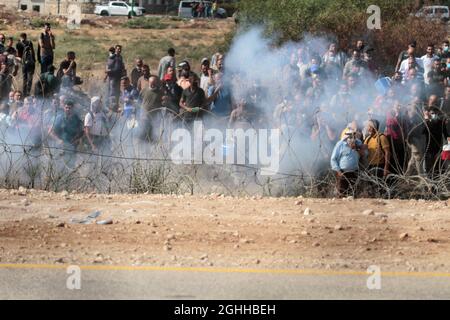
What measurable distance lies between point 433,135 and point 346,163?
52.4 inches

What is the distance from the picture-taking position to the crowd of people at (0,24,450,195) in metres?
14.1

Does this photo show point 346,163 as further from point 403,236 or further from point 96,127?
point 96,127

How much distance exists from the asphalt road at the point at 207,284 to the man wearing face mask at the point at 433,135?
440 cm

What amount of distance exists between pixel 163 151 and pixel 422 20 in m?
13.8

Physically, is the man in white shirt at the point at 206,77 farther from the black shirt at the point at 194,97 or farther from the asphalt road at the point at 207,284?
the asphalt road at the point at 207,284

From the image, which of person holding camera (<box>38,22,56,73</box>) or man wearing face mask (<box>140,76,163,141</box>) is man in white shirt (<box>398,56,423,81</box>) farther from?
person holding camera (<box>38,22,56,73</box>)

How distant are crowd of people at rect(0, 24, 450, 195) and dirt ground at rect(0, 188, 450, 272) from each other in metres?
0.88

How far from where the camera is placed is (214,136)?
47.7 ft

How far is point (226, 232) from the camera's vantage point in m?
11.4

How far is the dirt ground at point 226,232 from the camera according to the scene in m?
10.3

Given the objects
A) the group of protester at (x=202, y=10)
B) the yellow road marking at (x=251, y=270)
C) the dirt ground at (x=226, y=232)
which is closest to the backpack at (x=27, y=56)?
the dirt ground at (x=226, y=232)

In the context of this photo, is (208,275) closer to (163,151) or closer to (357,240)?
(357,240)

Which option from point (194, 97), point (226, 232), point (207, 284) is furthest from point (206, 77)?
point (207, 284)
